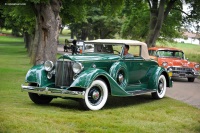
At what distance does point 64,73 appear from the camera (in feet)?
33.8

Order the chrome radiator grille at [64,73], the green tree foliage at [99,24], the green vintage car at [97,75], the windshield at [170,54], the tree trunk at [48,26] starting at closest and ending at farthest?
the green vintage car at [97,75] < the chrome radiator grille at [64,73] < the tree trunk at [48,26] < the windshield at [170,54] < the green tree foliage at [99,24]

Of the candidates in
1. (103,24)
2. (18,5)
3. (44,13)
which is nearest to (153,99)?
(44,13)

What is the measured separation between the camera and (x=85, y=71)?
9.90 m

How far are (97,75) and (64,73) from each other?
36.2 inches

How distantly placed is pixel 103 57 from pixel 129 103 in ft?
5.29

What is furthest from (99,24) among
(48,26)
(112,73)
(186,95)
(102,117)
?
(102,117)

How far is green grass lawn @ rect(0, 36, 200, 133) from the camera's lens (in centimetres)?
729

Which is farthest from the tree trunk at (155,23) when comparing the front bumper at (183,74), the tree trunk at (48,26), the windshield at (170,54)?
the tree trunk at (48,26)

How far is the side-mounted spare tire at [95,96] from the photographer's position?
31.9 ft

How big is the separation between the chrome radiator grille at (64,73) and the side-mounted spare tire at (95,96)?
631 millimetres

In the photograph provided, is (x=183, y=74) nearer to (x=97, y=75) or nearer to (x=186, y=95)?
(x=186, y=95)

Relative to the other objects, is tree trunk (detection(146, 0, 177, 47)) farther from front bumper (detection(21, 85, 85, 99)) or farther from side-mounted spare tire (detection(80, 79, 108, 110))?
front bumper (detection(21, 85, 85, 99))

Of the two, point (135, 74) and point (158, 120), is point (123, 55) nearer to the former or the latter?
point (135, 74)

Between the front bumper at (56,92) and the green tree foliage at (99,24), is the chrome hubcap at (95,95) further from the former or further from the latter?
the green tree foliage at (99,24)
